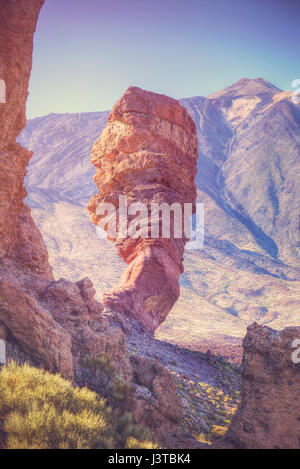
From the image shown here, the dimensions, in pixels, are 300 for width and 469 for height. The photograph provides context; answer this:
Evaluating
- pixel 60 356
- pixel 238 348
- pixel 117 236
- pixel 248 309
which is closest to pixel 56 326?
pixel 60 356

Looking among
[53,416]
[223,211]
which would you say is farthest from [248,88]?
[53,416]

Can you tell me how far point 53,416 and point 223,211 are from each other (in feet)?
272

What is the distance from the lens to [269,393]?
20.4 ft

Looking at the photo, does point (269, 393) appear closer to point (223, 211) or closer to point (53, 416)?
point (53, 416)

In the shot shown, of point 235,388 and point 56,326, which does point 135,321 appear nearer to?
point 235,388

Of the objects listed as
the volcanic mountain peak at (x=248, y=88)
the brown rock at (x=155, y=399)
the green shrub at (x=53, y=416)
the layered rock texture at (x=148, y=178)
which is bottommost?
the brown rock at (x=155, y=399)

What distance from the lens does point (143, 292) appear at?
1456 cm

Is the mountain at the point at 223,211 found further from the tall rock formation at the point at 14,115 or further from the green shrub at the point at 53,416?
the green shrub at the point at 53,416

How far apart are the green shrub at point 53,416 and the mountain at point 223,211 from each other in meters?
18.1

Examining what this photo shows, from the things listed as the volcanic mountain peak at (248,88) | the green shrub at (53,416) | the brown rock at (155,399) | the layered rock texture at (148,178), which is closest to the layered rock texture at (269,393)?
the brown rock at (155,399)

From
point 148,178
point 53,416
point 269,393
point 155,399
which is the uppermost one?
point 148,178

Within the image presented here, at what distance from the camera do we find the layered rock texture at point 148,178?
14.9 metres

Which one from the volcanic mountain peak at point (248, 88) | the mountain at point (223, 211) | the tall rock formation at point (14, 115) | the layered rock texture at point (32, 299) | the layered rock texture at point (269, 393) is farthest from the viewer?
the volcanic mountain peak at point (248, 88)

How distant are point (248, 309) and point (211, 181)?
64.4 meters
